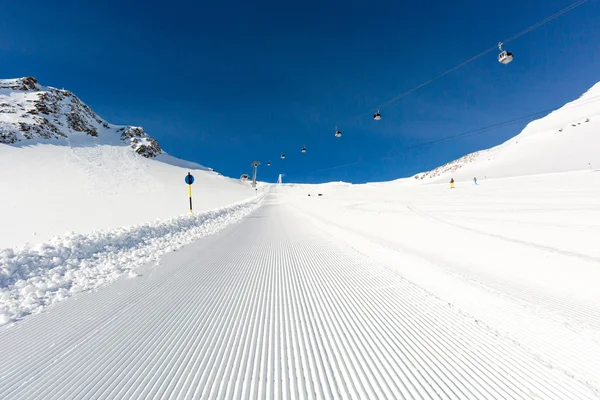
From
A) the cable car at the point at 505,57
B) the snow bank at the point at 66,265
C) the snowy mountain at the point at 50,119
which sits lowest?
the snow bank at the point at 66,265

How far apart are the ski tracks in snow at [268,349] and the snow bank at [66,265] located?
23.2 inches

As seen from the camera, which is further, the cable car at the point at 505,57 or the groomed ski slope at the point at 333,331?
the cable car at the point at 505,57

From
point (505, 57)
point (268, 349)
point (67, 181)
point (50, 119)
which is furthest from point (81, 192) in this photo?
point (50, 119)

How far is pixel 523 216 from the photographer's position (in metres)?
8.04

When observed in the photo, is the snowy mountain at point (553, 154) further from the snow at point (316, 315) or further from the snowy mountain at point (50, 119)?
the snowy mountain at point (50, 119)

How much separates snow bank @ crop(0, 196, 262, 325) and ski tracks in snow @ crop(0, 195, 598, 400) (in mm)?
589

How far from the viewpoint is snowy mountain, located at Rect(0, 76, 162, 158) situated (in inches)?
2596

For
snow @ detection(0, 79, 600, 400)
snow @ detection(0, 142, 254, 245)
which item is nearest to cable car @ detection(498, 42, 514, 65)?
snow @ detection(0, 79, 600, 400)

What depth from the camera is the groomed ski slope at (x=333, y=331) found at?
204 cm

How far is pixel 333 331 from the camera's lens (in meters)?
2.85

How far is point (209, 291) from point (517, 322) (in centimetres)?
395

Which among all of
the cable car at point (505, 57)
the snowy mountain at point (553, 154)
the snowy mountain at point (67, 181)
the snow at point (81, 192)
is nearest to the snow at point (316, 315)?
the cable car at point (505, 57)

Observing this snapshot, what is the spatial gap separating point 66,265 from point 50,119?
10988 cm

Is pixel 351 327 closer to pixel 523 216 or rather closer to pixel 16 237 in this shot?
pixel 523 216
